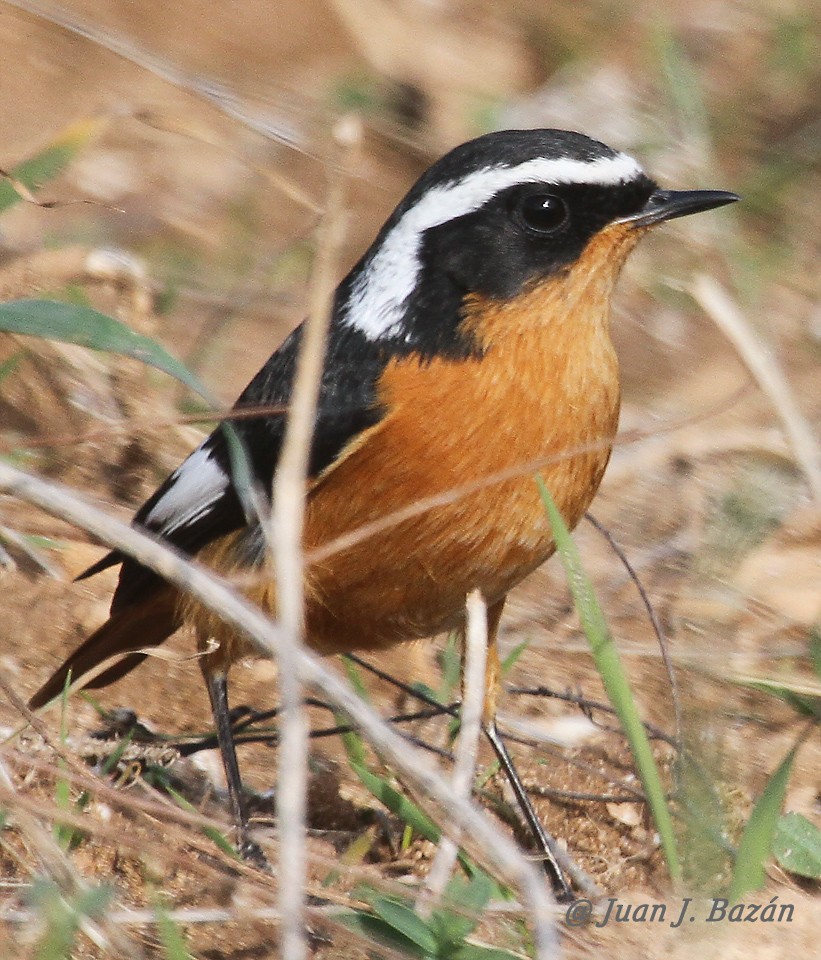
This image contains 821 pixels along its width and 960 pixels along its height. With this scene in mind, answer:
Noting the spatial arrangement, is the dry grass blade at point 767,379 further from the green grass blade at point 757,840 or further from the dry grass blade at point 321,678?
the dry grass blade at point 321,678

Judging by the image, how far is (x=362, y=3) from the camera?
8.66 meters

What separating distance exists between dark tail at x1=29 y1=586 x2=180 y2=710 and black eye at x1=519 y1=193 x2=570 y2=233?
1.52 meters

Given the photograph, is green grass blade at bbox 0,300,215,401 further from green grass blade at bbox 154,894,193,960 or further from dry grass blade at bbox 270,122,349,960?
green grass blade at bbox 154,894,193,960

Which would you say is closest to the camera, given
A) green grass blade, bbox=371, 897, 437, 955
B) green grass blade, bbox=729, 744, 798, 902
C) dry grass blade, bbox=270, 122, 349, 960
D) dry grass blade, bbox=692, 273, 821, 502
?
dry grass blade, bbox=270, 122, 349, 960

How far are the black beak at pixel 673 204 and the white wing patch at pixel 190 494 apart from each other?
1364 mm

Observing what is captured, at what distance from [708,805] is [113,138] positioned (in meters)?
6.31

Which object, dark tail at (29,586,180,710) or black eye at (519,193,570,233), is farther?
dark tail at (29,586,180,710)

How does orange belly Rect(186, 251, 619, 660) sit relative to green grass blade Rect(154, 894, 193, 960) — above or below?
above

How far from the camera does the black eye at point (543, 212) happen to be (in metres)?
4.01

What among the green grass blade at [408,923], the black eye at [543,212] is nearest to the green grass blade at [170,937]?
the green grass blade at [408,923]

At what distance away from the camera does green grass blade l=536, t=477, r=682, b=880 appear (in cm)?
326

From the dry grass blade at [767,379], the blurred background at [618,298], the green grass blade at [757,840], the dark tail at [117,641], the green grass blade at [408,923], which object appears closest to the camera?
the green grass blade at [408,923]

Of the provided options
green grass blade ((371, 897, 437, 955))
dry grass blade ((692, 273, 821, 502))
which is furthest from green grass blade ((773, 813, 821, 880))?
green grass blade ((371, 897, 437, 955))

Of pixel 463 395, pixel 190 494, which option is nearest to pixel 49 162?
pixel 190 494
